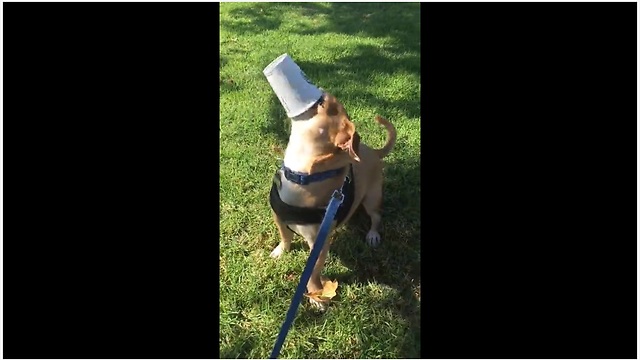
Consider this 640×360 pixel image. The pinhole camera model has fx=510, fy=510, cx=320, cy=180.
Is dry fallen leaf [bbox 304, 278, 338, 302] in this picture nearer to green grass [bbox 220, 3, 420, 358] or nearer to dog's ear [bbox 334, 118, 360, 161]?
green grass [bbox 220, 3, 420, 358]

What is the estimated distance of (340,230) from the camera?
319 centimetres

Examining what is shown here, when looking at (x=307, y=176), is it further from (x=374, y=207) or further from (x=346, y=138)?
(x=374, y=207)

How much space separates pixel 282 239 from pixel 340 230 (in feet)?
1.47

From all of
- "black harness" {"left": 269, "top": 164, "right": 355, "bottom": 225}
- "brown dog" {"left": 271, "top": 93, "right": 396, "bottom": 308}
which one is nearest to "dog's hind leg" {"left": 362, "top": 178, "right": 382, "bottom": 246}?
"brown dog" {"left": 271, "top": 93, "right": 396, "bottom": 308}

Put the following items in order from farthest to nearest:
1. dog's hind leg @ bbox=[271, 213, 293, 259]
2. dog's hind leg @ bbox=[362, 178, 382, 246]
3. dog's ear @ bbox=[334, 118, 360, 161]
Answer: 1. dog's hind leg @ bbox=[362, 178, 382, 246]
2. dog's hind leg @ bbox=[271, 213, 293, 259]
3. dog's ear @ bbox=[334, 118, 360, 161]

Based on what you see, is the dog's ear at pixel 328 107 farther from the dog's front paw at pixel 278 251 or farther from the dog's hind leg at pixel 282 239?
the dog's front paw at pixel 278 251

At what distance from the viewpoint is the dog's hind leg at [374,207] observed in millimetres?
2965

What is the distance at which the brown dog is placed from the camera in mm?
2113

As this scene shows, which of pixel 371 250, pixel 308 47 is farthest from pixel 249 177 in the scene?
pixel 308 47

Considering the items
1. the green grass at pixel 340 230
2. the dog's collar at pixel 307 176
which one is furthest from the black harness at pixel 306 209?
the green grass at pixel 340 230

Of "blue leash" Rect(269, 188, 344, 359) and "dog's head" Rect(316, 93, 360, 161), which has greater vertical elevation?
"dog's head" Rect(316, 93, 360, 161)

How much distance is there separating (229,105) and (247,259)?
1923 millimetres

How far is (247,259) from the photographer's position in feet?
9.92

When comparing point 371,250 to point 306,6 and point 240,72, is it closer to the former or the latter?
point 240,72
